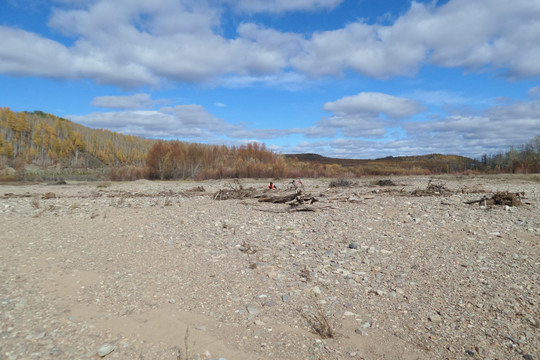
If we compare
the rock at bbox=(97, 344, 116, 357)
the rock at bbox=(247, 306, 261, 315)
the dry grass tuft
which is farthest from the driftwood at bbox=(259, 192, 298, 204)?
the rock at bbox=(97, 344, 116, 357)

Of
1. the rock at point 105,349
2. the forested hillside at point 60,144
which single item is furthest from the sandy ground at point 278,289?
the forested hillside at point 60,144

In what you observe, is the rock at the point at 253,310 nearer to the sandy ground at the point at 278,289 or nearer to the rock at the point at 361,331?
the sandy ground at the point at 278,289

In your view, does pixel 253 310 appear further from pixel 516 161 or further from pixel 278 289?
pixel 516 161

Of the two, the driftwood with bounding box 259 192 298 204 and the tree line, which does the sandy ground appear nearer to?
the driftwood with bounding box 259 192 298 204

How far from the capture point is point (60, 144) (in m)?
62.8

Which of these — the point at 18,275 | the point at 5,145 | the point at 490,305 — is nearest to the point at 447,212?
A: the point at 490,305

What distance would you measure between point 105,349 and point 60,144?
7199cm

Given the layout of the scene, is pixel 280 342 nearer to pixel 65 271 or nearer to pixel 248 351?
pixel 248 351

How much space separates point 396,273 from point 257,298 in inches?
73.2

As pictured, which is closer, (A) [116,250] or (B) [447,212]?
(A) [116,250]

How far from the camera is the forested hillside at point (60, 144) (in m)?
59.2

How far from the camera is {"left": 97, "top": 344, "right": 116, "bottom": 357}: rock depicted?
262 cm

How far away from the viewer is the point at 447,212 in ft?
24.6

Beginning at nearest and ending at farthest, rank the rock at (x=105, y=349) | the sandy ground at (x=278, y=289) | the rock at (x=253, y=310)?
the rock at (x=105, y=349)
the sandy ground at (x=278, y=289)
the rock at (x=253, y=310)
